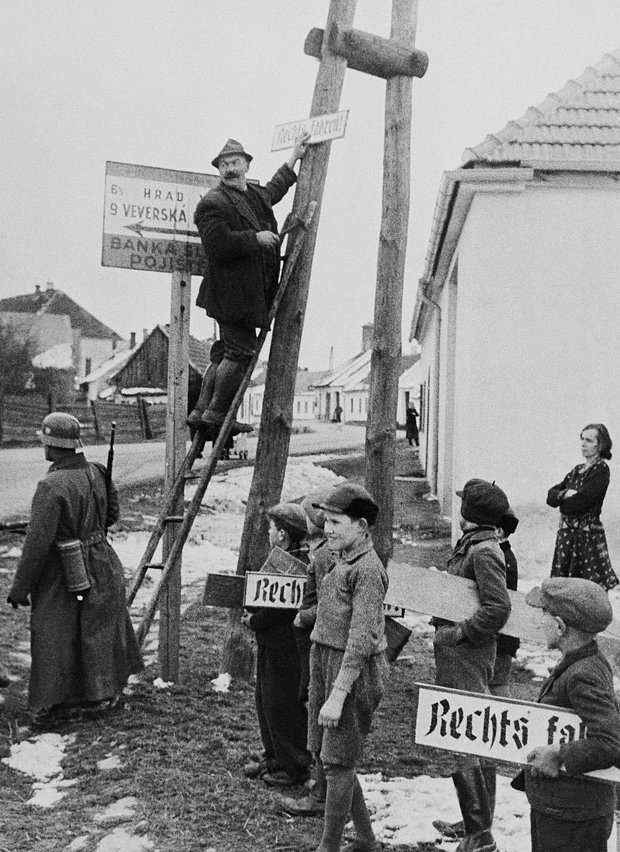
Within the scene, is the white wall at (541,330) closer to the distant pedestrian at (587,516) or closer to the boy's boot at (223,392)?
the distant pedestrian at (587,516)

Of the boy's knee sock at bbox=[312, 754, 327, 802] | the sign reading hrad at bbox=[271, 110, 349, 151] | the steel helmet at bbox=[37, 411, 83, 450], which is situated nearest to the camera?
the boy's knee sock at bbox=[312, 754, 327, 802]

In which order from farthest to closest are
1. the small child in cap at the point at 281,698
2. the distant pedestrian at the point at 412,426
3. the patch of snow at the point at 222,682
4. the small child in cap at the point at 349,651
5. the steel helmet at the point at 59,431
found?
the distant pedestrian at the point at 412,426
the patch of snow at the point at 222,682
the steel helmet at the point at 59,431
the small child in cap at the point at 281,698
the small child in cap at the point at 349,651

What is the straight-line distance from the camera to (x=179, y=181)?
20.6ft

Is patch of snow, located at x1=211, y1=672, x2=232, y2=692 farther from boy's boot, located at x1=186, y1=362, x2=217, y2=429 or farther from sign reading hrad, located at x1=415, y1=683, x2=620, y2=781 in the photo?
sign reading hrad, located at x1=415, y1=683, x2=620, y2=781

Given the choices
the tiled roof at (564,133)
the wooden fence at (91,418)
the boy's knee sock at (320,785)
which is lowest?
the boy's knee sock at (320,785)

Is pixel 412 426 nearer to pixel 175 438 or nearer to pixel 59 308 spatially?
pixel 59 308

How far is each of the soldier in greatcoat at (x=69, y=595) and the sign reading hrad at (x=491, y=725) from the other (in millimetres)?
3099

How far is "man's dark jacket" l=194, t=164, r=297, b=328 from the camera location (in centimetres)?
581

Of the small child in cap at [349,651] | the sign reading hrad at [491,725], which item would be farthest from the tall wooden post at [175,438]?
the sign reading hrad at [491,725]

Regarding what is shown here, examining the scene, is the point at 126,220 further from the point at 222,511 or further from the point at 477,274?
the point at 222,511

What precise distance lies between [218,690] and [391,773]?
1547mm

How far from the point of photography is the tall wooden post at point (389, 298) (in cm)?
576

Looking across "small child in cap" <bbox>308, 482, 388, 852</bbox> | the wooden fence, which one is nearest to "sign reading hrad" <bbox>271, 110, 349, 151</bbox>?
"small child in cap" <bbox>308, 482, 388, 852</bbox>

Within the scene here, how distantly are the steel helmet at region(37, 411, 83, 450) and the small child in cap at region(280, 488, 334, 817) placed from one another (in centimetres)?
185
